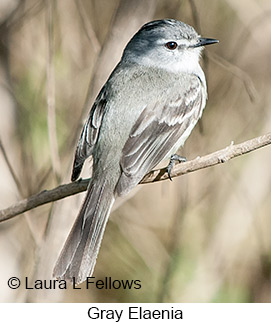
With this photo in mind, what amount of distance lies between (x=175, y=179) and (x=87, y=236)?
1.68 metres

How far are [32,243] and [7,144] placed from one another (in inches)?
30.8

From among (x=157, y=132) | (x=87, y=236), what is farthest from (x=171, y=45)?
(x=87, y=236)

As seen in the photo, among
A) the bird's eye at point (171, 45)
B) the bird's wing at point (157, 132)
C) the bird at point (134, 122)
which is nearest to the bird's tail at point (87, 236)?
the bird at point (134, 122)

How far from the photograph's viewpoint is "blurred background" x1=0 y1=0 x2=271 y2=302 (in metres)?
4.35

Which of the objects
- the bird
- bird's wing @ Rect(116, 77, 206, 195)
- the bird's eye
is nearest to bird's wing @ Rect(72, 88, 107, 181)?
the bird

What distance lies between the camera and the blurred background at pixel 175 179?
14.3 ft

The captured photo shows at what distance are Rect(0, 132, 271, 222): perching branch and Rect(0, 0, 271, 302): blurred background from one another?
1.19 m

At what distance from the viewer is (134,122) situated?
10.7 feet

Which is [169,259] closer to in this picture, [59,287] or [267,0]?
[59,287]

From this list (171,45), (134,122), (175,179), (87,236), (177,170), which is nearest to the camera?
(87,236)

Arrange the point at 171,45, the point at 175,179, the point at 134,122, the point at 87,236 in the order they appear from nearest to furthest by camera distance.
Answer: the point at 87,236
the point at 134,122
the point at 171,45
the point at 175,179

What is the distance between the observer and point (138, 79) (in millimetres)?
3521

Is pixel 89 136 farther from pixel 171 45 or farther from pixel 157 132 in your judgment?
pixel 171 45

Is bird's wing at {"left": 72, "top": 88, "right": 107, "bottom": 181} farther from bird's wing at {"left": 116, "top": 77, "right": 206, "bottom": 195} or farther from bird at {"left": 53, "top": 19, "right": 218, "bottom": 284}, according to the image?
bird's wing at {"left": 116, "top": 77, "right": 206, "bottom": 195}
